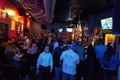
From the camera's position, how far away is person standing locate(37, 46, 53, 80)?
11.3m

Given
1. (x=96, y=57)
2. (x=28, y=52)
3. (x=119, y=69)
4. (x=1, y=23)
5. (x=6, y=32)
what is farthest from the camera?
(x=6, y=32)

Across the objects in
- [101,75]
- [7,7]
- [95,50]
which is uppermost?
[7,7]

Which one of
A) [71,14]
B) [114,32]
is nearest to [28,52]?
[114,32]

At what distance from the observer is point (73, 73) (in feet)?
35.6

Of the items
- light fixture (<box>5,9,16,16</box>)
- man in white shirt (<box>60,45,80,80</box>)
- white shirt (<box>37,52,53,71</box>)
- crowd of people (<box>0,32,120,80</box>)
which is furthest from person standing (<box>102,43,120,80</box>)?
light fixture (<box>5,9,16,16</box>)

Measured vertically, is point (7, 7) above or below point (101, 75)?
above

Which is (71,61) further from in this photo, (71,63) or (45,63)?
(45,63)

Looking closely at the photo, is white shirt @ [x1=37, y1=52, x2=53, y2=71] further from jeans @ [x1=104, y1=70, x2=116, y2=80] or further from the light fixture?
the light fixture

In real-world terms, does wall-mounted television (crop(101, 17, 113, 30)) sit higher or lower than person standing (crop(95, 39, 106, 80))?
higher

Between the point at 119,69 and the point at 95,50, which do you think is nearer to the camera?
the point at 119,69

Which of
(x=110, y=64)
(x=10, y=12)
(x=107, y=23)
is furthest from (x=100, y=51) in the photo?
(x=107, y=23)

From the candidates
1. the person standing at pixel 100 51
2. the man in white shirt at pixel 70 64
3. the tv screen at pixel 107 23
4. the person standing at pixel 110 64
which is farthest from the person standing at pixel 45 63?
the tv screen at pixel 107 23

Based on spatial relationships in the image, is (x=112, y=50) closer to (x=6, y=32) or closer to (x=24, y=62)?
(x=24, y=62)

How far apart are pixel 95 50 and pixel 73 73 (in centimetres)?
155
